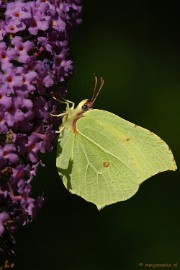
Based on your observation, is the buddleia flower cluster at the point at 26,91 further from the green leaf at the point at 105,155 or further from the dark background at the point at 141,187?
the dark background at the point at 141,187

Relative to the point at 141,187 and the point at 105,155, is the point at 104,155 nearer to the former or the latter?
the point at 105,155

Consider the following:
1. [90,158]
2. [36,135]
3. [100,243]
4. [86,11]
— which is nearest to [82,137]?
[90,158]

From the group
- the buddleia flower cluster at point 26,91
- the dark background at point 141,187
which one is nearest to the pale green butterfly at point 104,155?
the buddleia flower cluster at point 26,91

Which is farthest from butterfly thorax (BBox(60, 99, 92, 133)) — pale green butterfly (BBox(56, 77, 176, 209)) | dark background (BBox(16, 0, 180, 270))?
dark background (BBox(16, 0, 180, 270))

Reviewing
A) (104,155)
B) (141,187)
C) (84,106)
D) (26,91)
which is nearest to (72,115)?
(84,106)

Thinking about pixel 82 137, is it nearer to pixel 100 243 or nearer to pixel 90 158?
pixel 90 158

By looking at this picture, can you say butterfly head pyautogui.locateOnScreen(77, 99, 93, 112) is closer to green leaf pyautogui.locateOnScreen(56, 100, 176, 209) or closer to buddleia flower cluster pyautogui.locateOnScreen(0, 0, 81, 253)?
green leaf pyautogui.locateOnScreen(56, 100, 176, 209)
